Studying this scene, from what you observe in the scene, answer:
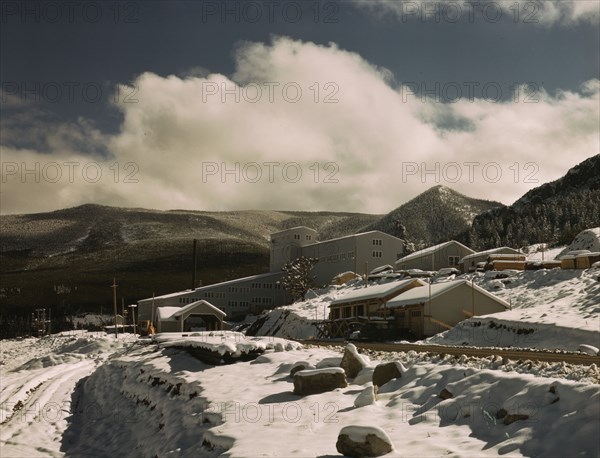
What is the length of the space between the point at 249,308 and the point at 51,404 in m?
62.2

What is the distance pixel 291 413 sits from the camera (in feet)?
41.4

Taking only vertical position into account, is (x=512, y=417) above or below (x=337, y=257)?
below

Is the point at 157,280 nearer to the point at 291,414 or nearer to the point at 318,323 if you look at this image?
the point at 318,323

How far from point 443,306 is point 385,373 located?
85.3 feet

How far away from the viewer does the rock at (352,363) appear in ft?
50.3

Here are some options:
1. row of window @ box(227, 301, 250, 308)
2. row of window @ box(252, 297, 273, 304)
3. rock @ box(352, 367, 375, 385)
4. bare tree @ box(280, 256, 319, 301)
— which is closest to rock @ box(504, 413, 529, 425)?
rock @ box(352, 367, 375, 385)

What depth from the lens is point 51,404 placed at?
2433 centimetres

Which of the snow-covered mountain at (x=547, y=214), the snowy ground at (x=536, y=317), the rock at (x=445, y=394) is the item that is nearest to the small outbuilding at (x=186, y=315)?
the snowy ground at (x=536, y=317)

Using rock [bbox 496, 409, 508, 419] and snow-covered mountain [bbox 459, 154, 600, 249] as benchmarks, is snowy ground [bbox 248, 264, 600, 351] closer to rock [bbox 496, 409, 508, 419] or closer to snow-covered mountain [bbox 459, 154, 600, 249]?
rock [bbox 496, 409, 508, 419]

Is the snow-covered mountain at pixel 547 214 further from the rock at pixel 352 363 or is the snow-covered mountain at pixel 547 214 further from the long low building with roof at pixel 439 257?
the rock at pixel 352 363

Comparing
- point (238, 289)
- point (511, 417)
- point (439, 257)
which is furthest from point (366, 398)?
point (238, 289)

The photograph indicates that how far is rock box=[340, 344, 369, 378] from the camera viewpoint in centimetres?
1533

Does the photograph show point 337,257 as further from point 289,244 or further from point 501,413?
point 501,413

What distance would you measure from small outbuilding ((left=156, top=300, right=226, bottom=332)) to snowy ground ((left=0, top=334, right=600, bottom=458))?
34.1m
